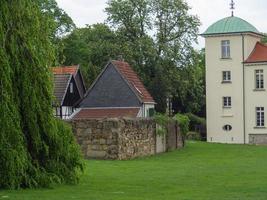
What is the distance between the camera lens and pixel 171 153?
135ft

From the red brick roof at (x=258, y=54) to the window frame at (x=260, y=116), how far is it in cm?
423

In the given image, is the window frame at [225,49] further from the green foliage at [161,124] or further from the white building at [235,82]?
the green foliage at [161,124]

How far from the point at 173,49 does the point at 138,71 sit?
4.15 meters

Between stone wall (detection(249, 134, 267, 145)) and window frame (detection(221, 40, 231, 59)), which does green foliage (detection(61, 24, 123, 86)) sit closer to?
window frame (detection(221, 40, 231, 59))

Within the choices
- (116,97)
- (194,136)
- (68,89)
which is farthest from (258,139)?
(68,89)

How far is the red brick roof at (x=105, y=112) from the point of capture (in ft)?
192

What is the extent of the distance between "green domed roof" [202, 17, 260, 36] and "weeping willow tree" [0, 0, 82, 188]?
4696 centimetres

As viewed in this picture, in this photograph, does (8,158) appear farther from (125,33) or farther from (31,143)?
(125,33)

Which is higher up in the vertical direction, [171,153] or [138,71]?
[138,71]

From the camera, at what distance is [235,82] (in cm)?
6506

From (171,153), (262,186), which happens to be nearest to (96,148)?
(171,153)

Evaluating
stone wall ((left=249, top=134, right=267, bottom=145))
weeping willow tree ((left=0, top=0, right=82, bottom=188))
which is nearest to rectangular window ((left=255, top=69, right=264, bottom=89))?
stone wall ((left=249, top=134, right=267, bottom=145))

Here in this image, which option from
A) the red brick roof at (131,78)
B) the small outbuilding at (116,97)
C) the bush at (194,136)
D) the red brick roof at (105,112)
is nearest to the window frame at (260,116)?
the bush at (194,136)

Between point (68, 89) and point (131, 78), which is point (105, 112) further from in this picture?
point (68, 89)
